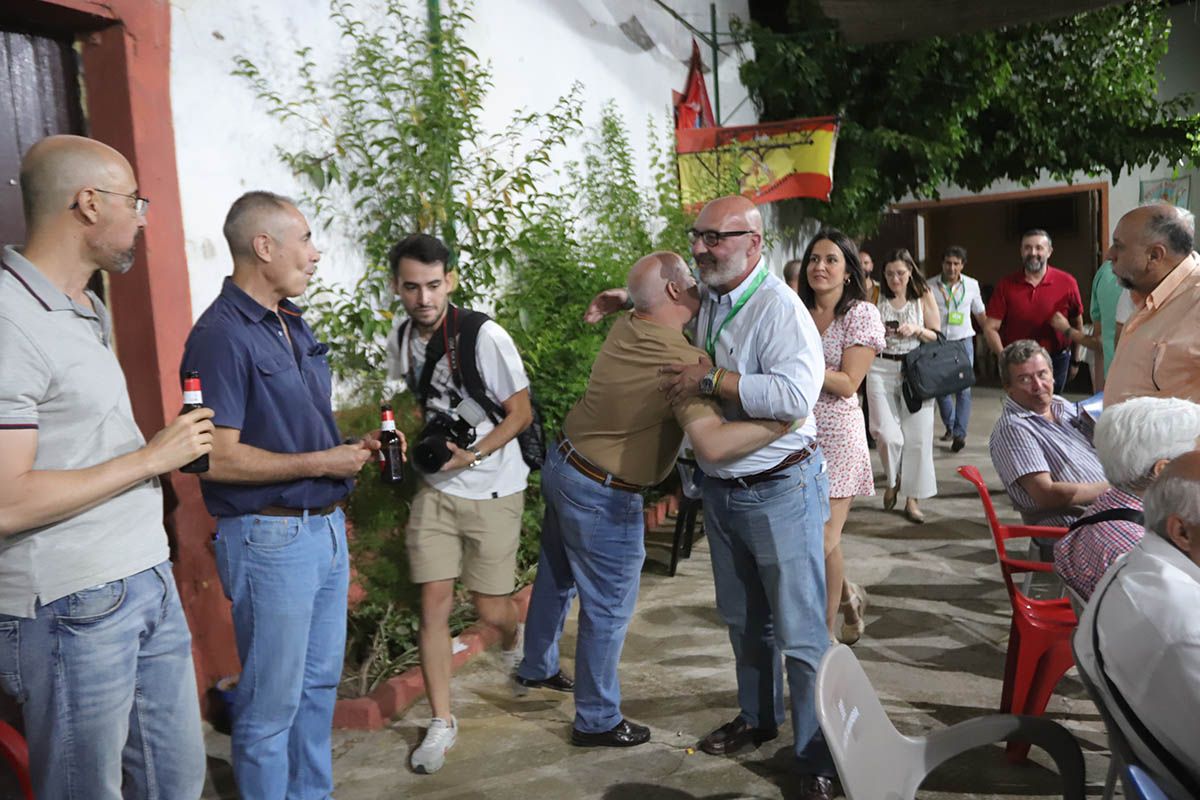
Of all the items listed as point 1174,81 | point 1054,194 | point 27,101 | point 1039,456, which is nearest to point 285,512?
point 27,101

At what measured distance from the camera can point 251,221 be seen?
253cm

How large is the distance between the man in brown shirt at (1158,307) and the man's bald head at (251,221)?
2.96 metres

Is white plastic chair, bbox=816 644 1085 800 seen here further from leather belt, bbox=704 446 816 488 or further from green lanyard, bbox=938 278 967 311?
green lanyard, bbox=938 278 967 311

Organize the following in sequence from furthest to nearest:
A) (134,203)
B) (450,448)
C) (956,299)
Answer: (956,299), (450,448), (134,203)

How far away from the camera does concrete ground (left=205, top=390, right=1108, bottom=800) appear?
3.21 metres

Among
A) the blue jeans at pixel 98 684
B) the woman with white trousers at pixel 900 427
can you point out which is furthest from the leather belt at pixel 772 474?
the woman with white trousers at pixel 900 427

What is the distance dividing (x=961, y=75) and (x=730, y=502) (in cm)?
856

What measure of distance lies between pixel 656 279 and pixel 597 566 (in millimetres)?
1046

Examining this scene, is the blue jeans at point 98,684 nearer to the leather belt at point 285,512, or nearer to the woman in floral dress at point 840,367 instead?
the leather belt at point 285,512

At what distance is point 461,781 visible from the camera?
3297 mm

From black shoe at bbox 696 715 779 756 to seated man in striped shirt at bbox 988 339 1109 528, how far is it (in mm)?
1387

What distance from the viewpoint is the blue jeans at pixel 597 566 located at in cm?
334

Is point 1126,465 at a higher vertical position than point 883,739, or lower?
higher

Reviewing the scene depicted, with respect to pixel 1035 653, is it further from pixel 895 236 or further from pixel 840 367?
pixel 895 236
